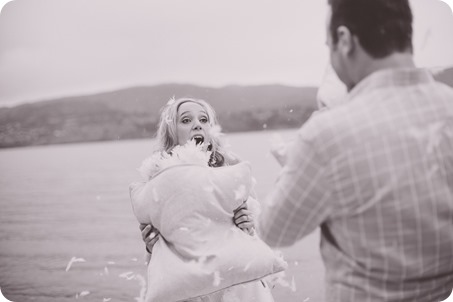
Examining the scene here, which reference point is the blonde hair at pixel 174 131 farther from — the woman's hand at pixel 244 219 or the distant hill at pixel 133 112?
the woman's hand at pixel 244 219

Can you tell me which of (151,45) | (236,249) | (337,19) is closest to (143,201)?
(236,249)

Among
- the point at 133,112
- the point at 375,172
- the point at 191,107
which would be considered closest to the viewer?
the point at 375,172

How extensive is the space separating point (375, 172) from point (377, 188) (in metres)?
0.02

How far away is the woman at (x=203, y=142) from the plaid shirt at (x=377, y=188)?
58cm

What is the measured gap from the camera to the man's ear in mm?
804

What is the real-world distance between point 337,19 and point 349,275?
379 millimetres

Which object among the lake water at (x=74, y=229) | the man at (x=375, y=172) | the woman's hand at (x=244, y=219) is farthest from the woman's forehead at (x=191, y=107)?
the man at (x=375, y=172)

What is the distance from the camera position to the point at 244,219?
4.51 ft

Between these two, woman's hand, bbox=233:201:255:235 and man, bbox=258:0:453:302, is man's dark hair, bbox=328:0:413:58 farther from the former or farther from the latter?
woman's hand, bbox=233:201:255:235

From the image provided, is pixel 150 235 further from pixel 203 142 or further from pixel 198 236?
pixel 203 142

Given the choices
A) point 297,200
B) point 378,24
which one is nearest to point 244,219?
point 297,200

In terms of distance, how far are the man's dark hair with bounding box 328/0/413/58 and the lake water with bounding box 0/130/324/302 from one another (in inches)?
31.2

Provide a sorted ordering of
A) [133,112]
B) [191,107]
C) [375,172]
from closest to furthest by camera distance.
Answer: [375,172], [191,107], [133,112]

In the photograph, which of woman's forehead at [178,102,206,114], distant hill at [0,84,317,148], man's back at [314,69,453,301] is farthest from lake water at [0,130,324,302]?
man's back at [314,69,453,301]
